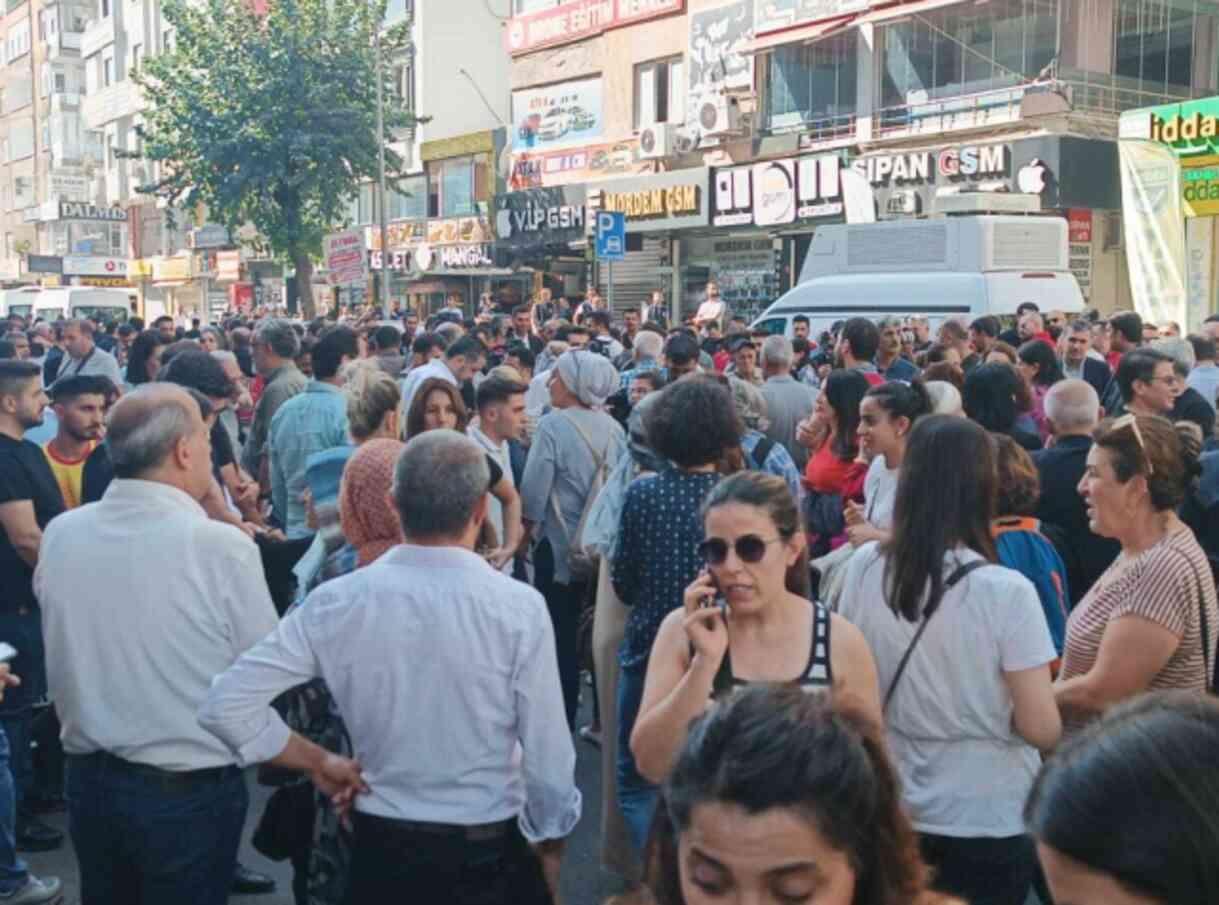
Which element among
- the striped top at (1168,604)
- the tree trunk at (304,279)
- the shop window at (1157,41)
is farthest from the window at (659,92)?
the striped top at (1168,604)

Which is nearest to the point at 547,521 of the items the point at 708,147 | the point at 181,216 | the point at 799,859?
the point at 799,859

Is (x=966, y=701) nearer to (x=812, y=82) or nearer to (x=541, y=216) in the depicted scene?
(x=812, y=82)

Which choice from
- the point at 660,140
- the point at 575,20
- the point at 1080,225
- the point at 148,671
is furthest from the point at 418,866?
the point at 575,20

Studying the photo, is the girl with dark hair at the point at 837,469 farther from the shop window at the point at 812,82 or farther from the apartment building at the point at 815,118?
the shop window at the point at 812,82

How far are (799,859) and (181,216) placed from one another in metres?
56.7

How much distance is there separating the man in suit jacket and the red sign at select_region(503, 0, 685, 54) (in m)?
20.6

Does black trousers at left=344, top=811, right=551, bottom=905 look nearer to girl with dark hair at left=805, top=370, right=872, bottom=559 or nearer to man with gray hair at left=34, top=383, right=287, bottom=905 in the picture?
man with gray hair at left=34, top=383, right=287, bottom=905

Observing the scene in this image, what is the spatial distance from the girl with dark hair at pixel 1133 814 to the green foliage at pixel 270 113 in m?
26.2

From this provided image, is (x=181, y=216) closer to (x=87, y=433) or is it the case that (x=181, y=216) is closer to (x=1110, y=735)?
(x=87, y=433)

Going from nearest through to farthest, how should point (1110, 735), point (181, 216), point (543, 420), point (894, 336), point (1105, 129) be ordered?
point (1110, 735)
point (543, 420)
point (894, 336)
point (1105, 129)
point (181, 216)

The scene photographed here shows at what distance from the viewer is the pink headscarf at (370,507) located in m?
3.77

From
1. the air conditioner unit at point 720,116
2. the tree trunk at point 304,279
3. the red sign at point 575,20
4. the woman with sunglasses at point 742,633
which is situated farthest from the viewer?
the red sign at point 575,20

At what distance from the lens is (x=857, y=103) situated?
24828 millimetres

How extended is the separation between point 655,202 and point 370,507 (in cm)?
2344
